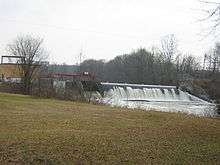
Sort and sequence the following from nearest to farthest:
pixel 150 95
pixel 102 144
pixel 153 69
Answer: pixel 102 144
pixel 150 95
pixel 153 69

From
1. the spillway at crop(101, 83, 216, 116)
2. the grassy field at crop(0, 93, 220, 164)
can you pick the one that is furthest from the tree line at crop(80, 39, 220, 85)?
the grassy field at crop(0, 93, 220, 164)

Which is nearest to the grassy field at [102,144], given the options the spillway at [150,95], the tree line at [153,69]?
the spillway at [150,95]

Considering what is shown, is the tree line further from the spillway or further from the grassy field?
the grassy field

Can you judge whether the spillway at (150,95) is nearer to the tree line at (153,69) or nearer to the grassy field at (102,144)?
the tree line at (153,69)

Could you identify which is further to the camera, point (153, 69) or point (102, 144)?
point (153, 69)

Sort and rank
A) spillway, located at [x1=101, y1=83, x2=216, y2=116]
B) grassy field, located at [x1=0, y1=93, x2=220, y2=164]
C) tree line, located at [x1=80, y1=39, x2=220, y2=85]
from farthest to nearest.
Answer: tree line, located at [x1=80, y1=39, x2=220, y2=85] < spillway, located at [x1=101, y1=83, x2=216, y2=116] < grassy field, located at [x1=0, y1=93, x2=220, y2=164]

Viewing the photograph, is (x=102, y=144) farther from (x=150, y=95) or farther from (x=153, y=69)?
(x=153, y=69)

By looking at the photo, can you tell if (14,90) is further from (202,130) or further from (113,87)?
(202,130)

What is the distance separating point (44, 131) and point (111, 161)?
3680mm

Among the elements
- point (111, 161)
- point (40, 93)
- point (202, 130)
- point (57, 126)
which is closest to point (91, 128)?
point (57, 126)

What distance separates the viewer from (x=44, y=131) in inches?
460

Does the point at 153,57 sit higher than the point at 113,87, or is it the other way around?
the point at 153,57

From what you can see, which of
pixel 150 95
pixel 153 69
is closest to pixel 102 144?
pixel 150 95

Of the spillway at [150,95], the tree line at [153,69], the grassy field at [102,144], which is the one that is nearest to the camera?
the grassy field at [102,144]
